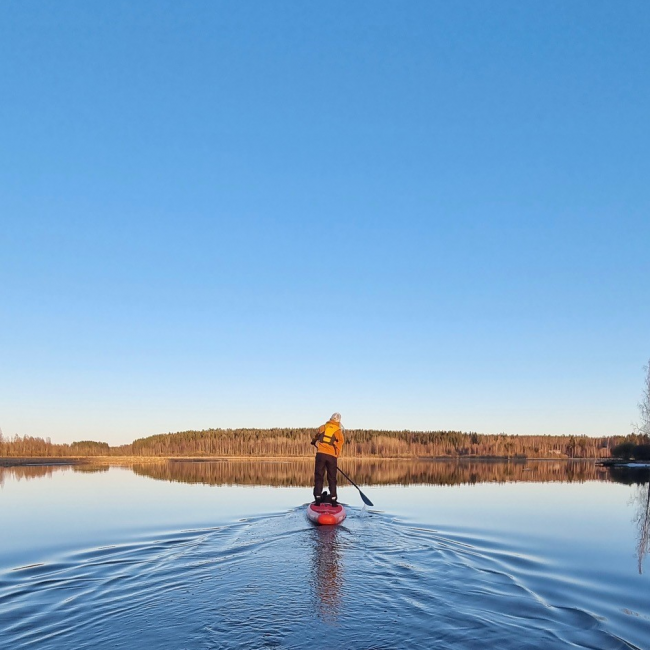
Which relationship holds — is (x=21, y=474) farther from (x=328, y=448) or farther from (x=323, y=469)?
(x=328, y=448)

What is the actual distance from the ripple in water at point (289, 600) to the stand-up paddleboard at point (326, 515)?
2.57m

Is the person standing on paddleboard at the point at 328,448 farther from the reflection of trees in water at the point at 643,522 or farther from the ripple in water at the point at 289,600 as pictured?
the reflection of trees in water at the point at 643,522

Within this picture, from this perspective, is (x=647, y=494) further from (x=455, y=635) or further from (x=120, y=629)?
(x=120, y=629)

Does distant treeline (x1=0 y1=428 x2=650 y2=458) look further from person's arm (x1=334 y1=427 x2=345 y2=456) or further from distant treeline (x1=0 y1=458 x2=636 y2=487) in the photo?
person's arm (x1=334 y1=427 x2=345 y2=456)

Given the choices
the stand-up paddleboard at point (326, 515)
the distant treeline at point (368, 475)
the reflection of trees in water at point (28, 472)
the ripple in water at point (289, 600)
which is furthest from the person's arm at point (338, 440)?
the reflection of trees in water at point (28, 472)

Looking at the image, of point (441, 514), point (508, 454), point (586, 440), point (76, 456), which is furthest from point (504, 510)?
point (586, 440)

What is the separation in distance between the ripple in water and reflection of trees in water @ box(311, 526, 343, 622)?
0.03 meters

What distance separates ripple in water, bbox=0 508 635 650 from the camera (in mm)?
7125

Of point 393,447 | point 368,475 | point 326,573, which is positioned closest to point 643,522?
Result: point 326,573

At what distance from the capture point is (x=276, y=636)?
7.10m

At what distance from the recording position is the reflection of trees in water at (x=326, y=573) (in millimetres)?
8320

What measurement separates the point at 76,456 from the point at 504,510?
243 feet

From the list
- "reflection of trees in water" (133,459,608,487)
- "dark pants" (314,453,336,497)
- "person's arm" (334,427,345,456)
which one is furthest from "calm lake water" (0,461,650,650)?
"reflection of trees in water" (133,459,608,487)

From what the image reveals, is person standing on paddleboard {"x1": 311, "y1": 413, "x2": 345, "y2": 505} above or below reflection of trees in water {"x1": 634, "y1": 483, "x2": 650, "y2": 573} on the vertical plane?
above
